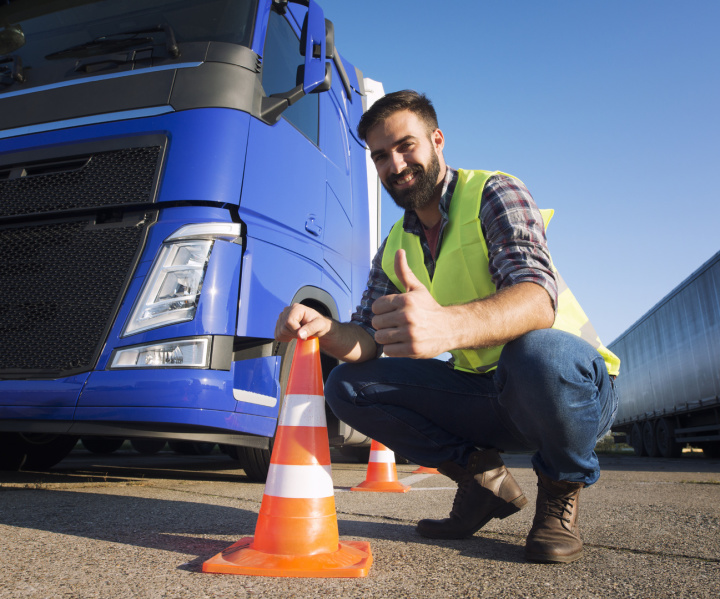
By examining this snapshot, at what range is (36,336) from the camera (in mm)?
2688

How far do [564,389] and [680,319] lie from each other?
1060 centimetres

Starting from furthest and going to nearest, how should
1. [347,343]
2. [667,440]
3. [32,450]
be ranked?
[667,440] < [32,450] < [347,343]

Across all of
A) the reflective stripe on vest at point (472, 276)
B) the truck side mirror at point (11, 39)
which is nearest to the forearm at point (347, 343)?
the reflective stripe on vest at point (472, 276)

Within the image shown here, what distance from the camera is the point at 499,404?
199 centimetres

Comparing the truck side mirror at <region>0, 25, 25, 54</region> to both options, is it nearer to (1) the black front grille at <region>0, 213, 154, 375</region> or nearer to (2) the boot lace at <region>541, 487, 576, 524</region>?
(1) the black front grille at <region>0, 213, 154, 375</region>

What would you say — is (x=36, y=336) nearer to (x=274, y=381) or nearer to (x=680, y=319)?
(x=274, y=381)

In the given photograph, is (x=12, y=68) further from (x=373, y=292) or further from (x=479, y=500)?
(x=479, y=500)

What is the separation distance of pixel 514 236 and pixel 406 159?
659 mm

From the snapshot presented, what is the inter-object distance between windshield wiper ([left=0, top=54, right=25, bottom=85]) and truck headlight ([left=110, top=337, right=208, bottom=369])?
1.71 metres

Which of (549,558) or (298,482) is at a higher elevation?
(298,482)

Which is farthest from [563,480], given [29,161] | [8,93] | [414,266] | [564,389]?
[8,93]

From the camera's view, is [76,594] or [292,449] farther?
[292,449]

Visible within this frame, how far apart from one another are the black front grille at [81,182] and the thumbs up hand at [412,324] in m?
1.74

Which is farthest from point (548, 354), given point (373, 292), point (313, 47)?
point (313, 47)
